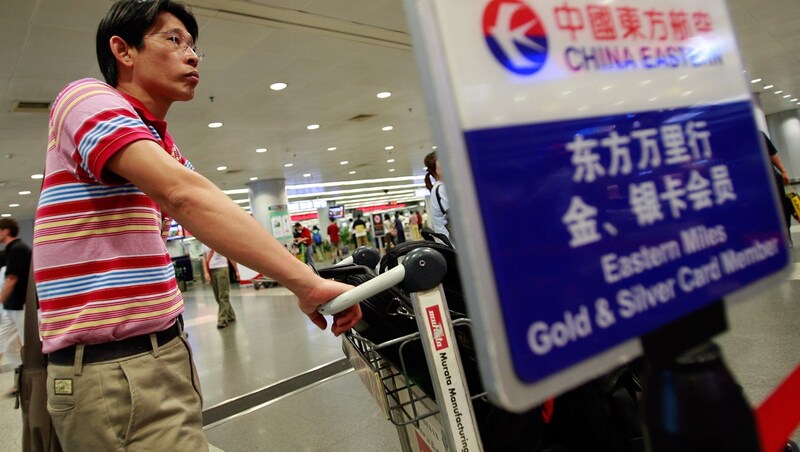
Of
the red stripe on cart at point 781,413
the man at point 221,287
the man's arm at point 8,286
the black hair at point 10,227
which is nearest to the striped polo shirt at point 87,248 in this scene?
the red stripe on cart at point 781,413

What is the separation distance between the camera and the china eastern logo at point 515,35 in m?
0.43

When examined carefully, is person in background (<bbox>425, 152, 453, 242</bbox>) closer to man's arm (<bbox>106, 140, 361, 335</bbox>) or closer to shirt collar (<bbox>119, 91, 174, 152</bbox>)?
shirt collar (<bbox>119, 91, 174, 152</bbox>)

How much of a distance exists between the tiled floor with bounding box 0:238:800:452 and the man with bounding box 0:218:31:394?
1.53ft

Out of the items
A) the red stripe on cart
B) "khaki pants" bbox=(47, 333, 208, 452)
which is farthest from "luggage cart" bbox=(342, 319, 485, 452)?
the red stripe on cart

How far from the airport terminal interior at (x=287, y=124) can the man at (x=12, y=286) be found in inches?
23.4

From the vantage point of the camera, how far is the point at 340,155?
14.5 metres

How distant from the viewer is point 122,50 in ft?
3.54

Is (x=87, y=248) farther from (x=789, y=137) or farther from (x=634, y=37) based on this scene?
(x=789, y=137)

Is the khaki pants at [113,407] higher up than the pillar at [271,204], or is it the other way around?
the pillar at [271,204]

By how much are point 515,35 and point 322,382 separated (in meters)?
3.64

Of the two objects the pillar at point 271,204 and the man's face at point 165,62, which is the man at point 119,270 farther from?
the pillar at point 271,204

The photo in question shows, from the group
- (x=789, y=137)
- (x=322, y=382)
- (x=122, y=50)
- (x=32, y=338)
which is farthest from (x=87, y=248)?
(x=789, y=137)

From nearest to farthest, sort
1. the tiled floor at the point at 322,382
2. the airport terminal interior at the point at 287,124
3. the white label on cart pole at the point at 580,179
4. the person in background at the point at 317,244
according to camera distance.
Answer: the white label on cart pole at the point at 580,179 < the tiled floor at the point at 322,382 < the airport terminal interior at the point at 287,124 < the person in background at the point at 317,244

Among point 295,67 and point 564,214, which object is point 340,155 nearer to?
point 295,67
